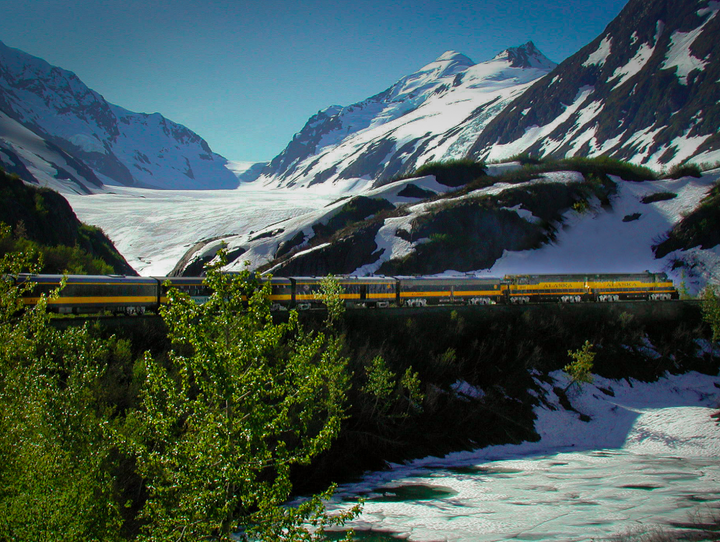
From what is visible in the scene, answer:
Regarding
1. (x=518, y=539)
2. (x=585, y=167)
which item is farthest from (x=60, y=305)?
(x=585, y=167)

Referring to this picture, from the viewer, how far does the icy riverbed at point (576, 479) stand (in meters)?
23.2

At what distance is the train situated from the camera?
1361 inches

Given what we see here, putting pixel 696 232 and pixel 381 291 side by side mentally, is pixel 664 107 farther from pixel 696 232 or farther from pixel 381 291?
pixel 381 291

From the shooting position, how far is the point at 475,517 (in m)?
24.6

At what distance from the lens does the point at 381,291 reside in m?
48.6

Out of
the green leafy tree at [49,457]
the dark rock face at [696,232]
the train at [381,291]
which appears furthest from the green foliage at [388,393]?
the dark rock face at [696,232]

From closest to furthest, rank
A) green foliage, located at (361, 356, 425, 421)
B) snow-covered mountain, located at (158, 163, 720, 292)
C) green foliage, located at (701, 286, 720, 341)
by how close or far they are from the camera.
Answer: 1. green foliage, located at (361, 356, 425, 421)
2. green foliage, located at (701, 286, 720, 341)
3. snow-covered mountain, located at (158, 163, 720, 292)

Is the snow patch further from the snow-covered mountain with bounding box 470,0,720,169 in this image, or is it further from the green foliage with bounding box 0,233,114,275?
the green foliage with bounding box 0,233,114,275

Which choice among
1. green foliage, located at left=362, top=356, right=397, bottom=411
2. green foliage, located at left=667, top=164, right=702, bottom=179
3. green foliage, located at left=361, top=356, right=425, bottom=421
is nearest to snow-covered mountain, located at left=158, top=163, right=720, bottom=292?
green foliage, located at left=667, top=164, right=702, bottom=179

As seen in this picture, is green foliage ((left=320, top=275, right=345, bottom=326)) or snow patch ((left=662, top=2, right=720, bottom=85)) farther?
snow patch ((left=662, top=2, right=720, bottom=85))

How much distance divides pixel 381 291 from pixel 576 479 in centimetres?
2367

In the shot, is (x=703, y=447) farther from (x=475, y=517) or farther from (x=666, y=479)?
(x=475, y=517)

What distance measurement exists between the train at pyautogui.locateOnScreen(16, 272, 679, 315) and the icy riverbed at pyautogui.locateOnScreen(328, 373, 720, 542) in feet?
35.7

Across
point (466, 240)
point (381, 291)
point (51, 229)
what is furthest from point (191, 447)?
point (466, 240)
